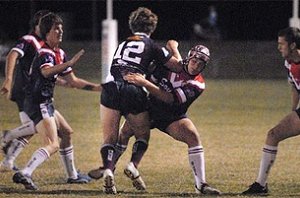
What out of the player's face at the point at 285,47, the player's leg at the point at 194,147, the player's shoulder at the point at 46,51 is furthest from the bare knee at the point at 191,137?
the player's shoulder at the point at 46,51

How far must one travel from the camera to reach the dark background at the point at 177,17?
39.8 meters

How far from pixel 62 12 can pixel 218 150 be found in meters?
28.4

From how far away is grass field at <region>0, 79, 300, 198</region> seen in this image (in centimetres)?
1019

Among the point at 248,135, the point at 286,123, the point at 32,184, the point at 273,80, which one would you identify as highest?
the point at 286,123

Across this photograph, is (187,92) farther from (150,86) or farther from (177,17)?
(177,17)

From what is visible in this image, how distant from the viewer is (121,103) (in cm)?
980

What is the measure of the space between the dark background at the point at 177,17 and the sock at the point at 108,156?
2933 centimetres

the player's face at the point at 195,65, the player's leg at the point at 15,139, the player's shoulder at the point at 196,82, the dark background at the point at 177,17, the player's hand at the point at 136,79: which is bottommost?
the dark background at the point at 177,17

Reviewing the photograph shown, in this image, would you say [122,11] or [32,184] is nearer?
[32,184]

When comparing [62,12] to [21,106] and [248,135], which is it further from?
[21,106]

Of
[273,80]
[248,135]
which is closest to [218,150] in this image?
[248,135]

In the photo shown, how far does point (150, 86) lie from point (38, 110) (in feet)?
4.33

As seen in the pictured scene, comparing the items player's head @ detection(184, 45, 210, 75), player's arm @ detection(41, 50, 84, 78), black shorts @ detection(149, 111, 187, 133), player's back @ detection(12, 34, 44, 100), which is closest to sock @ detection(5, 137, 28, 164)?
player's back @ detection(12, 34, 44, 100)

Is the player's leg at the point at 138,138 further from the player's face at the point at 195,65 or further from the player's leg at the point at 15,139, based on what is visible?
the player's leg at the point at 15,139
